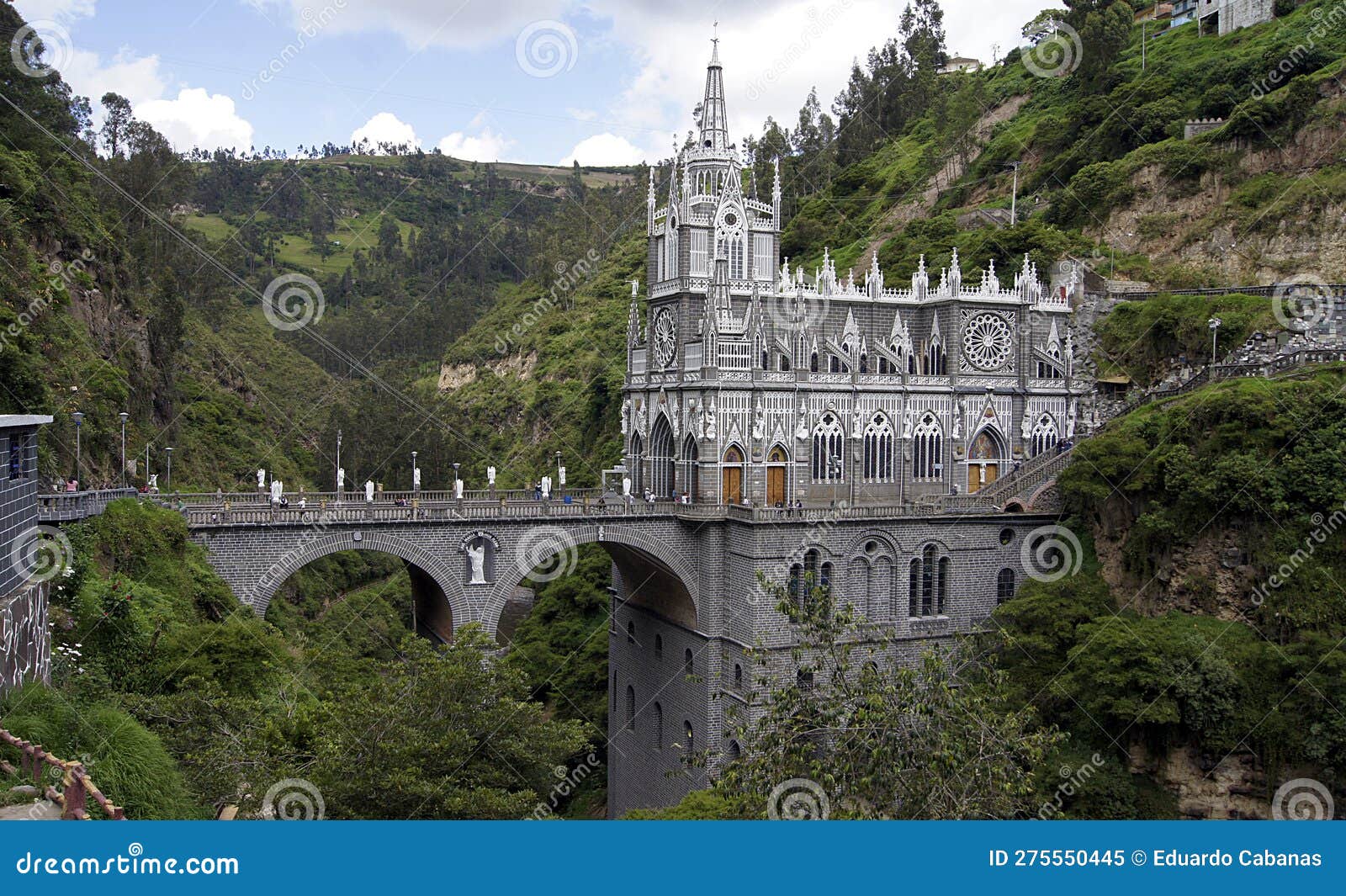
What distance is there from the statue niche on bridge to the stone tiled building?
16.1 m

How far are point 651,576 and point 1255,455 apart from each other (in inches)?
880

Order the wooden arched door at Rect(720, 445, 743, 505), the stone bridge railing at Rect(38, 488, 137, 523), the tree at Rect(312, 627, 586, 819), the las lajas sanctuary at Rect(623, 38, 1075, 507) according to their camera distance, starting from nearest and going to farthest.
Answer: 1. the tree at Rect(312, 627, 586, 819)
2. the stone bridge railing at Rect(38, 488, 137, 523)
3. the wooden arched door at Rect(720, 445, 743, 505)
4. the las lajas sanctuary at Rect(623, 38, 1075, 507)

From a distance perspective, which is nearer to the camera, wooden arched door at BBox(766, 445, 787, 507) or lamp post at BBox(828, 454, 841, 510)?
wooden arched door at BBox(766, 445, 787, 507)

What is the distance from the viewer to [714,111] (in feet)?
156

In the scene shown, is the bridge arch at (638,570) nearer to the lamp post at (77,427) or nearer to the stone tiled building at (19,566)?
the lamp post at (77,427)

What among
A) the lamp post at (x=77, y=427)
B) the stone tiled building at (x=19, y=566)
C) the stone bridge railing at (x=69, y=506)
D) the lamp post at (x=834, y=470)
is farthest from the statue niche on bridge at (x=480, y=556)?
the stone tiled building at (x=19, y=566)

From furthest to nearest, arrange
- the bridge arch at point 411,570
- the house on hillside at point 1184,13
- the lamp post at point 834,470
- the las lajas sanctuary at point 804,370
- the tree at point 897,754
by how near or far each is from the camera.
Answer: the house on hillside at point 1184,13, the lamp post at point 834,470, the las lajas sanctuary at point 804,370, the bridge arch at point 411,570, the tree at point 897,754

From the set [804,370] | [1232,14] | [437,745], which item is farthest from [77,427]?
[1232,14]

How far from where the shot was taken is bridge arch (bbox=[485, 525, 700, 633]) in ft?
134

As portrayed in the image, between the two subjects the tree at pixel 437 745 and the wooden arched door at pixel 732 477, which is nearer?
the tree at pixel 437 745

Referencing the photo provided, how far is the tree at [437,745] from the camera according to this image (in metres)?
24.7

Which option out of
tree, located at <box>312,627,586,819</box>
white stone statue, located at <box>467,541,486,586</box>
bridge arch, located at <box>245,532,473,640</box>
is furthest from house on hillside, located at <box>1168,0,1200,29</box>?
tree, located at <box>312,627,586,819</box>

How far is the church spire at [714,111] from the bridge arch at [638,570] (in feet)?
53.3

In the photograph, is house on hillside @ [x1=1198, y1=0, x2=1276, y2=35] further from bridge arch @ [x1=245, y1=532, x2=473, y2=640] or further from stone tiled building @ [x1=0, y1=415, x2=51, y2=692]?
stone tiled building @ [x1=0, y1=415, x2=51, y2=692]
